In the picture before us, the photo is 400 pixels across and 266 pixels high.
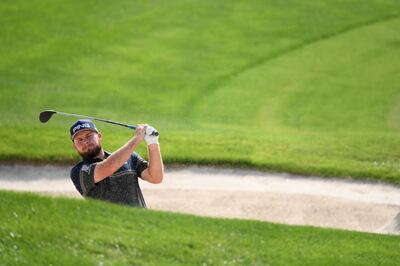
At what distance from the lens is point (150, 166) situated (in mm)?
9914

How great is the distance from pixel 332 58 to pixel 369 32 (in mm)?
3097

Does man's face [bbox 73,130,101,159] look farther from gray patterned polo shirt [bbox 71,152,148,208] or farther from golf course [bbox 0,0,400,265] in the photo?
golf course [bbox 0,0,400,265]

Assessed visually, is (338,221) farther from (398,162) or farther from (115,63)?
(115,63)

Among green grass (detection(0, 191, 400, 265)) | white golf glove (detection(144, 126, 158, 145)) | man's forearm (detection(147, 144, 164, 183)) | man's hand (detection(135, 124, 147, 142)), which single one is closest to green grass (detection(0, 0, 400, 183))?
green grass (detection(0, 191, 400, 265))

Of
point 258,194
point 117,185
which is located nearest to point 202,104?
point 258,194

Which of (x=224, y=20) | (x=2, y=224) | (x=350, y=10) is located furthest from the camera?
(x=350, y=10)

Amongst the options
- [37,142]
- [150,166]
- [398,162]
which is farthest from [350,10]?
[150,166]

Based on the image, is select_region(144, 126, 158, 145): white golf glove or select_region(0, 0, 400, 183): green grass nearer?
select_region(144, 126, 158, 145): white golf glove

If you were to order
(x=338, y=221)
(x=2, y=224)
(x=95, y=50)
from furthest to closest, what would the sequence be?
(x=95, y=50) < (x=338, y=221) < (x=2, y=224)

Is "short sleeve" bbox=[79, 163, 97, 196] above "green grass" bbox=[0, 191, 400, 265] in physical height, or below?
above

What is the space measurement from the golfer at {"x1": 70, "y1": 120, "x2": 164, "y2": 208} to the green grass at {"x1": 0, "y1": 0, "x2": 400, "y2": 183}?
238 inches

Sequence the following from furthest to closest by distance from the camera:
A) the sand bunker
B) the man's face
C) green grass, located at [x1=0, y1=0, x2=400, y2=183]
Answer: green grass, located at [x1=0, y1=0, x2=400, y2=183] < the sand bunker < the man's face

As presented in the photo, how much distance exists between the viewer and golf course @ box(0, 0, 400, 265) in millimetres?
9211

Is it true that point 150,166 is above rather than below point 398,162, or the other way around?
above
